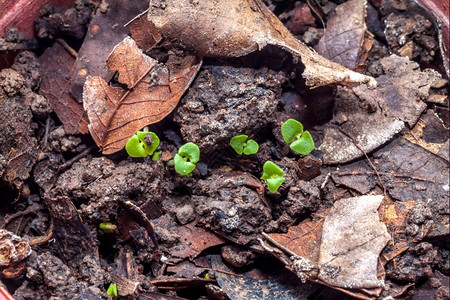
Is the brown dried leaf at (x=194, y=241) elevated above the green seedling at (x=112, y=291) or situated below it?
below

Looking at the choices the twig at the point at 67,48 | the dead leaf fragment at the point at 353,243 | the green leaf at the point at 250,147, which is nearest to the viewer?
the dead leaf fragment at the point at 353,243

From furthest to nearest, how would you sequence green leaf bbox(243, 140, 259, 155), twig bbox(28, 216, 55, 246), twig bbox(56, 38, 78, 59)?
twig bbox(56, 38, 78, 59), green leaf bbox(243, 140, 259, 155), twig bbox(28, 216, 55, 246)

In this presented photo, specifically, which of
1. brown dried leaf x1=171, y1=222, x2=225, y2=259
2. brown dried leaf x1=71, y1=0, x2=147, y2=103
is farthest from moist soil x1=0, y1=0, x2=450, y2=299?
brown dried leaf x1=71, y1=0, x2=147, y2=103

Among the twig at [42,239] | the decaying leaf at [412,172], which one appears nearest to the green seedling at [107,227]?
the twig at [42,239]

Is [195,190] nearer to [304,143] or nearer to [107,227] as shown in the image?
[107,227]

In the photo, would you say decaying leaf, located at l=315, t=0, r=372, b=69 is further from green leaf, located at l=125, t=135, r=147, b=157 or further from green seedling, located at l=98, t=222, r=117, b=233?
green seedling, located at l=98, t=222, r=117, b=233

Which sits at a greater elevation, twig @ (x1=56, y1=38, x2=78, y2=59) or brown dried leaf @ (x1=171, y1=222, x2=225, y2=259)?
twig @ (x1=56, y1=38, x2=78, y2=59)

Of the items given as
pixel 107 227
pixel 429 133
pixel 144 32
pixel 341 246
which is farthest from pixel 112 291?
pixel 429 133

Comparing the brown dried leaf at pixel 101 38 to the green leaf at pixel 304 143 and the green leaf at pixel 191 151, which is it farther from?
the green leaf at pixel 304 143
